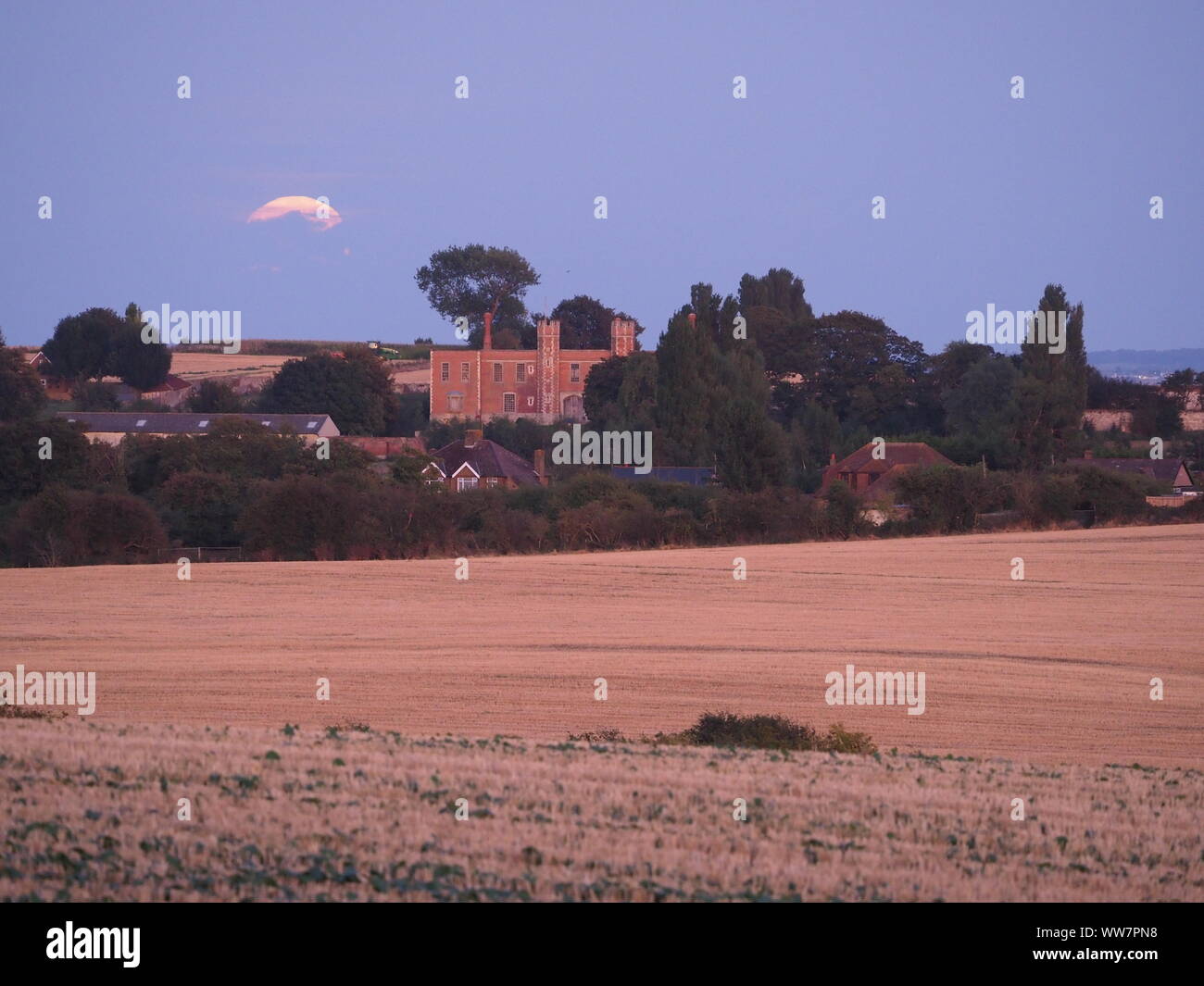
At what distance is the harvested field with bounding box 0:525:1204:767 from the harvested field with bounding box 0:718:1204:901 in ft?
16.2

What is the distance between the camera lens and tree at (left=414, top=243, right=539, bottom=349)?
4823 inches

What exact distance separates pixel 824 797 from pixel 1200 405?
88318 mm

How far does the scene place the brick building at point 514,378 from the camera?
8969cm

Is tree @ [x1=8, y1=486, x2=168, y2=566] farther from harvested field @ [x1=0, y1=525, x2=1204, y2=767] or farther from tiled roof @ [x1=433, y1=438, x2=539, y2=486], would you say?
tiled roof @ [x1=433, y1=438, x2=539, y2=486]

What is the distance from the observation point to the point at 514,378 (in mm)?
91250

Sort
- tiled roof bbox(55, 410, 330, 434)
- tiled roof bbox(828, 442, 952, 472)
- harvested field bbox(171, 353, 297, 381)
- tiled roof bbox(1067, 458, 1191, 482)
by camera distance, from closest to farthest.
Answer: tiled roof bbox(828, 442, 952, 472) → tiled roof bbox(1067, 458, 1191, 482) → tiled roof bbox(55, 410, 330, 434) → harvested field bbox(171, 353, 297, 381)

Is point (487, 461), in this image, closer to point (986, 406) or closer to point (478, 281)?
point (986, 406)

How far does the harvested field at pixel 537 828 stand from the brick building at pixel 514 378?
258 ft

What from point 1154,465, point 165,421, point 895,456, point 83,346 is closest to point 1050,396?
point 1154,465

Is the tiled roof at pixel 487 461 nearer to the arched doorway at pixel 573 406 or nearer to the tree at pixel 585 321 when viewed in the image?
the arched doorway at pixel 573 406

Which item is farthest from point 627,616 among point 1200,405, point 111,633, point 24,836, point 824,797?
point 1200,405

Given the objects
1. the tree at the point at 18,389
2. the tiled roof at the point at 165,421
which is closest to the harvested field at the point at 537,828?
the tiled roof at the point at 165,421

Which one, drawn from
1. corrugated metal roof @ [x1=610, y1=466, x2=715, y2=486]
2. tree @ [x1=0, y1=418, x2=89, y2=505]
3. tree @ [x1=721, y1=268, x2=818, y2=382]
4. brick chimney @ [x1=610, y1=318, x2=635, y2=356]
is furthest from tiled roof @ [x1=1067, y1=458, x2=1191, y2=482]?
tree @ [x1=0, y1=418, x2=89, y2=505]

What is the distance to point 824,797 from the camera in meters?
9.98
